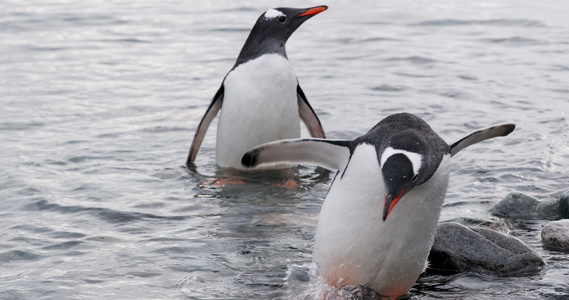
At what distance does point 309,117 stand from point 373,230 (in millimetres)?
2768

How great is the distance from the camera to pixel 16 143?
728 cm

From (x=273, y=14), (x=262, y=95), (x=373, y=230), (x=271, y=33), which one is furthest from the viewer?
(x=273, y=14)

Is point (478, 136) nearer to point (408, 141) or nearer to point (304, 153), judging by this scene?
point (408, 141)

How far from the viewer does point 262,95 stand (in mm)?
6363

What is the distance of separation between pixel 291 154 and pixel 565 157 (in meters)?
2.88

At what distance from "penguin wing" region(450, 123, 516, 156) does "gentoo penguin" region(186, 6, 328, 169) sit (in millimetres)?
2162

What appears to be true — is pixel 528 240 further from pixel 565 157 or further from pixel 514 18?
pixel 514 18

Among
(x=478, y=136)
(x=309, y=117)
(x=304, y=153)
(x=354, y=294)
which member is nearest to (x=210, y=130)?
(x=309, y=117)

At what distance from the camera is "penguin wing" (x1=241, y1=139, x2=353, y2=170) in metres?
4.45

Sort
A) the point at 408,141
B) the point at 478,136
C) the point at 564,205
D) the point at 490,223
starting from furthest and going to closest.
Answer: the point at 564,205, the point at 490,223, the point at 478,136, the point at 408,141

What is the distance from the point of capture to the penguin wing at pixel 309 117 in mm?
6660

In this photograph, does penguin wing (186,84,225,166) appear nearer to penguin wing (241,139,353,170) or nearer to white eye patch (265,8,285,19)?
white eye patch (265,8,285,19)

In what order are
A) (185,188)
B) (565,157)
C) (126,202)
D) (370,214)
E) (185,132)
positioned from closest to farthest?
1. (370,214)
2. (126,202)
3. (185,188)
4. (565,157)
5. (185,132)

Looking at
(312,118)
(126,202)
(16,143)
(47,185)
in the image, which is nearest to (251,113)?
(312,118)
